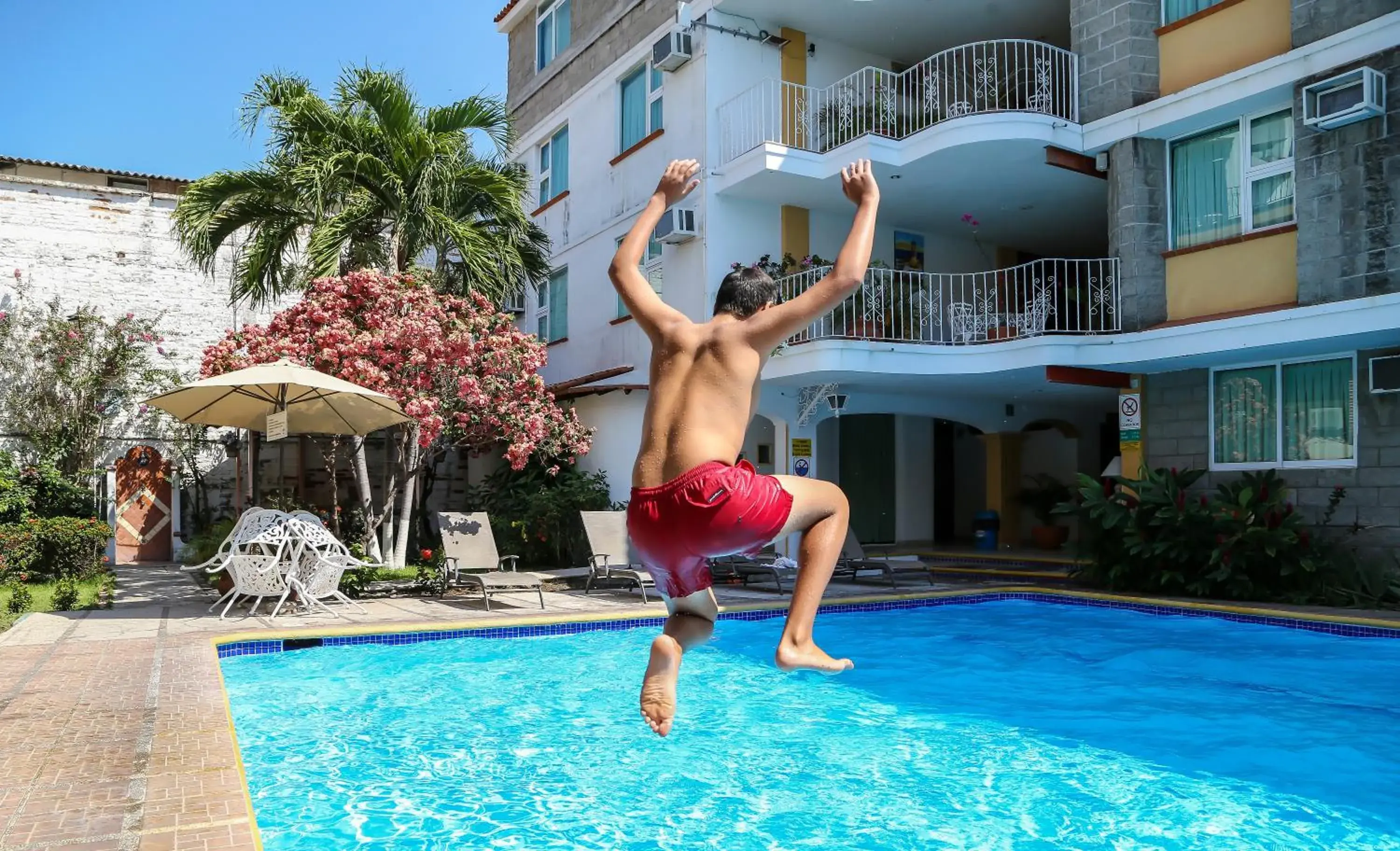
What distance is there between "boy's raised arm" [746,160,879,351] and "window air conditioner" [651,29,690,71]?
47.9 ft

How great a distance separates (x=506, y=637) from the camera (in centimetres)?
1046

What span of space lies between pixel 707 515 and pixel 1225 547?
35.1 feet

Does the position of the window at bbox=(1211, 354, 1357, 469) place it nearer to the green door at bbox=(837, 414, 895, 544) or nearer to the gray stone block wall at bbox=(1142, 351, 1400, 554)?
the gray stone block wall at bbox=(1142, 351, 1400, 554)

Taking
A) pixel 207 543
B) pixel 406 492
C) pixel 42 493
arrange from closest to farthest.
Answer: pixel 406 492 < pixel 207 543 < pixel 42 493

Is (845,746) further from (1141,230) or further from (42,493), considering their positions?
(42,493)

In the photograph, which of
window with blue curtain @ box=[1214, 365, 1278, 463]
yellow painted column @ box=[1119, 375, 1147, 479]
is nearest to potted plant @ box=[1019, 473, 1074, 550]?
yellow painted column @ box=[1119, 375, 1147, 479]

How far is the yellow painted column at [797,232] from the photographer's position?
1720 centimetres

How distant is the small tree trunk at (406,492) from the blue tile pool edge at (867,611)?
4.57 m

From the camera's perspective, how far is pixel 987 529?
19.1 metres

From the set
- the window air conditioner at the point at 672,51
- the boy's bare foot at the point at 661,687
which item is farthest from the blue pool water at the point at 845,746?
the window air conditioner at the point at 672,51

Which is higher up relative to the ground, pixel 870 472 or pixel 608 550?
pixel 870 472

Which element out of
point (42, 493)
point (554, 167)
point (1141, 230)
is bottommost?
point (42, 493)

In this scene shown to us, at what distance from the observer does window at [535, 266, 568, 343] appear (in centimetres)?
2138

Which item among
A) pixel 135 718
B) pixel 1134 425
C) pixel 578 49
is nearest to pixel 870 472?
pixel 1134 425
